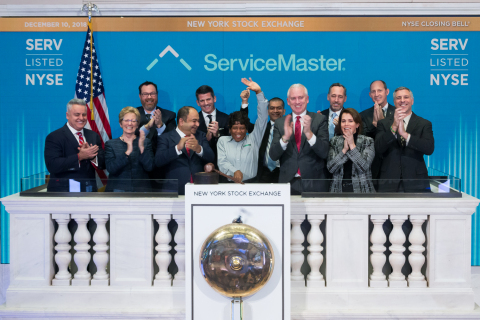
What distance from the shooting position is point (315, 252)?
329cm

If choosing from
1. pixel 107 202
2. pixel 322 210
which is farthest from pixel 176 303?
pixel 322 210

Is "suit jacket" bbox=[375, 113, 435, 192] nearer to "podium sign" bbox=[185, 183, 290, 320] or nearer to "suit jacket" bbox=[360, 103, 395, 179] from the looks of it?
"suit jacket" bbox=[360, 103, 395, 179]

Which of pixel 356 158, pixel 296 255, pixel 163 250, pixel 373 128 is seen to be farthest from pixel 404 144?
pixel 163 250

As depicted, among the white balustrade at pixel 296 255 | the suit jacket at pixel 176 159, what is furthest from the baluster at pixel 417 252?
the suit jacket at pixel 176 159

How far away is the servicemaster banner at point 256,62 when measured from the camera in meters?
5.64

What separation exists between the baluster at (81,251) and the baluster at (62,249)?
0.19 feet

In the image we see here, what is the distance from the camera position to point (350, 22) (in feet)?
18.5

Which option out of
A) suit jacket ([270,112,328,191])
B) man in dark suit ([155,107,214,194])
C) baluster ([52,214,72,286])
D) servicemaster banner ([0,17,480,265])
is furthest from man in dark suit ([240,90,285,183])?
baluster ([52,214,72,286])

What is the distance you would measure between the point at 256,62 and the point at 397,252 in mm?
3245

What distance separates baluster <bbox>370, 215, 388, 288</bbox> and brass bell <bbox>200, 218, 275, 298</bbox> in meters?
0.94

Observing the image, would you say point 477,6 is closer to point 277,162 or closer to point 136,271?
point 277,162

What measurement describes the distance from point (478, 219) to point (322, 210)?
11.8 feet

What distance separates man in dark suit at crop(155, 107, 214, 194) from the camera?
407 centimetres

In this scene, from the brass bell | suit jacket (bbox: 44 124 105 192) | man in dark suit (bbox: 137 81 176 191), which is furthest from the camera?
man in dark suit (bbox: 137 81 176 191)
